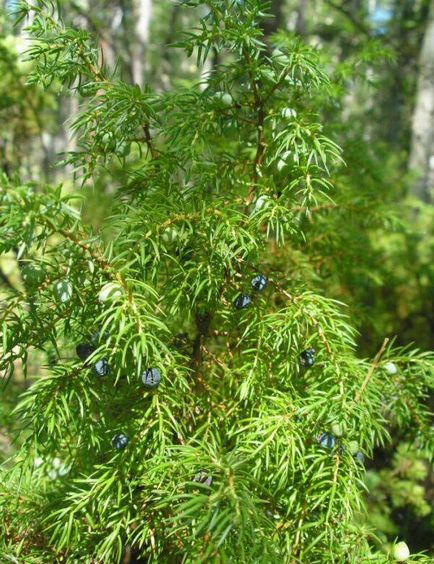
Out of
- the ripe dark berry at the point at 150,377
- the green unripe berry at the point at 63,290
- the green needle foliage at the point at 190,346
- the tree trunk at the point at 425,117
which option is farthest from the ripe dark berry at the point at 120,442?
the tree trunk at the point at 425,117

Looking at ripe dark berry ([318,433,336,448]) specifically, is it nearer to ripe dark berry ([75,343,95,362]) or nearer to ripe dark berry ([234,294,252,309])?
ripe dark berry ([234,294,252,309])

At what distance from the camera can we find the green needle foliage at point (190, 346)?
A: 35.3 inches

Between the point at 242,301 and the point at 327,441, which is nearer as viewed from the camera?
the point at 327,441

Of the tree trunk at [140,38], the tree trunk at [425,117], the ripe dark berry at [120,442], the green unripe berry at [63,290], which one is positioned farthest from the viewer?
the tree trunk at [140,38]

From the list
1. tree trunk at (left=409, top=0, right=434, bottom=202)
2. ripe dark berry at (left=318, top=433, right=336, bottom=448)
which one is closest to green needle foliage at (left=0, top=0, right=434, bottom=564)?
ripe dark berry at (left=318, top=433, right=336, bottom=448)

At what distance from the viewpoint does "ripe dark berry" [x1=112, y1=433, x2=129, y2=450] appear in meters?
0.98

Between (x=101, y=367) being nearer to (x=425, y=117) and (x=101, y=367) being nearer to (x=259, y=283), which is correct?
(x=259, y=283)

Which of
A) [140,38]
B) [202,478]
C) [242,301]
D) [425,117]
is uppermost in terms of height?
[140,38]

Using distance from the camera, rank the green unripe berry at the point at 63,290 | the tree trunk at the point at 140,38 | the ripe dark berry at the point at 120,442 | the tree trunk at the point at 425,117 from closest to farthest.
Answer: the green unripe berry at the point at 63,290
the ripe dark berry at the point at 120,442
the tree trunk at the point at 425,117
the tree trunk at the point at 140,38

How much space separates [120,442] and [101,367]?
0.17 metres

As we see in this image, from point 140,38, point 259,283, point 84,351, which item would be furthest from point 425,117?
point 84,351

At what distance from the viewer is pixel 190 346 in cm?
119

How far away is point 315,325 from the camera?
3.40ft

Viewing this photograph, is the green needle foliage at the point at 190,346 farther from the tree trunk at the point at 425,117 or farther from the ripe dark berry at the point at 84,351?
the tree trunk at the point at 425,117
